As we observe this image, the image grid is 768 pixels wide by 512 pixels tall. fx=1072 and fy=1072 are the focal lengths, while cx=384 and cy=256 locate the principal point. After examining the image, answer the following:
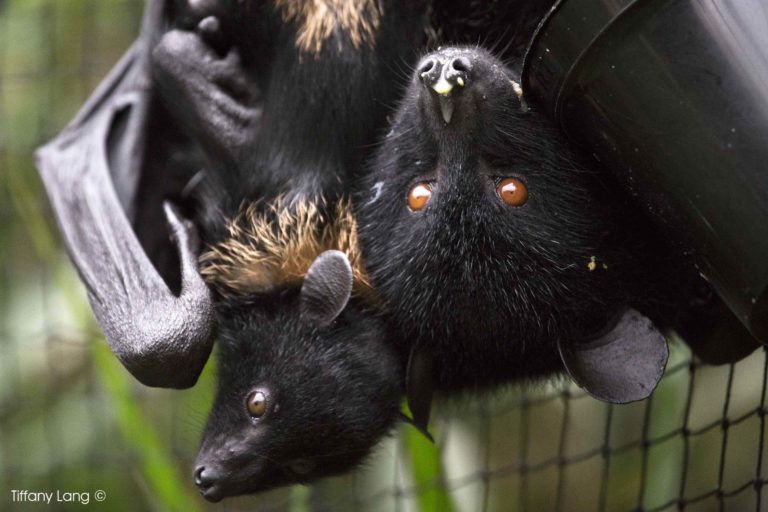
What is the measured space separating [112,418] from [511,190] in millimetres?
2595

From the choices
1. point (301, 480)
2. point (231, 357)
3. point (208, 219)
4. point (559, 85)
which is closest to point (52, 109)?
point (208, 219)

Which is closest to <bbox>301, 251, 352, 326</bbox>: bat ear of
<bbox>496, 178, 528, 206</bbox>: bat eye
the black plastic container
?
<bbox>496, 178, 528, 206</bbox>: bat eye

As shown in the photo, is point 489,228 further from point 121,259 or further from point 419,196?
point 121,259

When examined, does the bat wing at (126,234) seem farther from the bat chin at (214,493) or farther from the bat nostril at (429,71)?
the bat nostril at (429,71)

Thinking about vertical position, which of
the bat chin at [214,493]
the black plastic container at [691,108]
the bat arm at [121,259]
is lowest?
the bat chin at [214,493]

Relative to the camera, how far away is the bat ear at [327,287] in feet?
7.68

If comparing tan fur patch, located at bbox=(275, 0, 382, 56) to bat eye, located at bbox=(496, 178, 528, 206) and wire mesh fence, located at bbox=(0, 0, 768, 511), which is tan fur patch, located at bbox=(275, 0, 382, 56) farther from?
wire mesh fence, located at bbox=(0, 0, 768, 511)

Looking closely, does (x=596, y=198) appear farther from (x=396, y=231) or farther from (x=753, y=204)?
(x=753, y=204)

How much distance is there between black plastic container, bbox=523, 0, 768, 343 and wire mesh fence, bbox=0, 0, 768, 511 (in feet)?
6.75

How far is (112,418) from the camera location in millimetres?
4188

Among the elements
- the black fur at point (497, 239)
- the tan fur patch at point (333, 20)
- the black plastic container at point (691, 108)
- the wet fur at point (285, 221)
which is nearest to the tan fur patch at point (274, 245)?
the wet fur at point (285, 221)

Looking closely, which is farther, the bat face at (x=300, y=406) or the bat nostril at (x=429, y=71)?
the bat face at (x=300, y=406)

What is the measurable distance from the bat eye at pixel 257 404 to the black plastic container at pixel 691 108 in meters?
1.04

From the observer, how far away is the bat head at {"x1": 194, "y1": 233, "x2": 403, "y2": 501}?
92.7 inches
